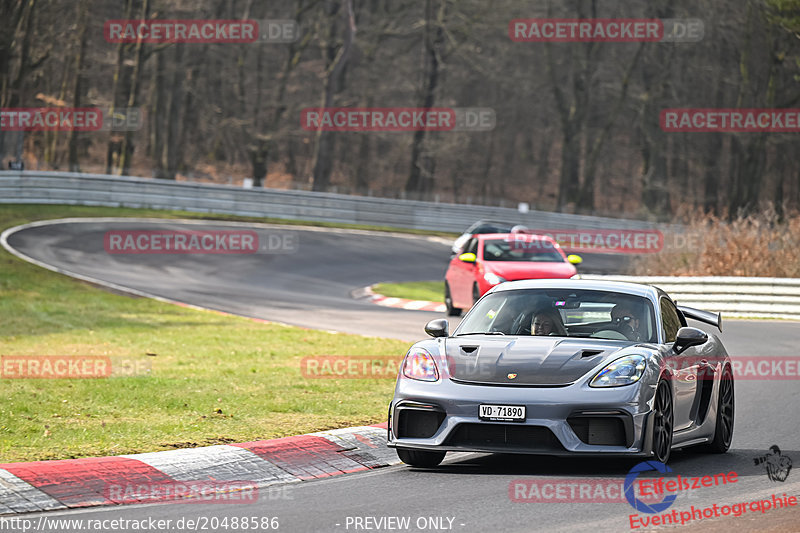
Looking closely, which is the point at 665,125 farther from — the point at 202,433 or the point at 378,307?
the point at 202,433

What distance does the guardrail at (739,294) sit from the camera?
2484 centimetres

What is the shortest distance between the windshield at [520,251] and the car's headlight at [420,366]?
13924 millimetres

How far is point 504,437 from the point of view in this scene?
785cm

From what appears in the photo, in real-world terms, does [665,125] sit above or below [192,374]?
above

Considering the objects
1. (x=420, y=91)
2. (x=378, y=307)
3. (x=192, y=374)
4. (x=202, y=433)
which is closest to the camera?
(x=202, y=433)

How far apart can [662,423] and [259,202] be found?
124 ft

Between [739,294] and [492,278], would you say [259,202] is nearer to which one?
[739,294]

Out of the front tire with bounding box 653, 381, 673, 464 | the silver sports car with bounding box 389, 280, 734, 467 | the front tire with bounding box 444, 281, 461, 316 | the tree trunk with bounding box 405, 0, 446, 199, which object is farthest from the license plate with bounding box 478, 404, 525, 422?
the tree trunk with bounding box 405, 0, 446, 199

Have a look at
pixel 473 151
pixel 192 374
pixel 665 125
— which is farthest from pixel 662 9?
pixel 192 374

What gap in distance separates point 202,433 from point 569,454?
9.43 ft

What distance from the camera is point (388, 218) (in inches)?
1987

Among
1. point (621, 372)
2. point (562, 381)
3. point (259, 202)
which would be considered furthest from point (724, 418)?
point (259, 202)

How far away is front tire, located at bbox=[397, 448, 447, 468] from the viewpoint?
8.39 metres

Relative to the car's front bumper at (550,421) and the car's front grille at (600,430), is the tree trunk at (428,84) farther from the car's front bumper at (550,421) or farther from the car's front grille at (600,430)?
the car's front grille at (600,430)
